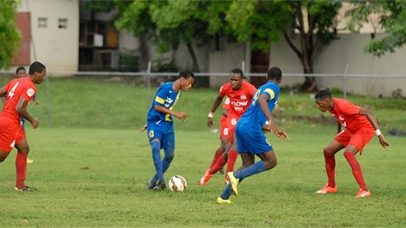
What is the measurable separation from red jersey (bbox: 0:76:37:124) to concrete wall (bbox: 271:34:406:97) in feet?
68.7

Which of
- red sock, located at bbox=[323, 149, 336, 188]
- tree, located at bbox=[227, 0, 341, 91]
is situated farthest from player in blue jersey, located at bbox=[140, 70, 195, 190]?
tree, located at bbox=[227, 0, 341, 91]

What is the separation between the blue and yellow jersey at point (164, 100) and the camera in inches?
520

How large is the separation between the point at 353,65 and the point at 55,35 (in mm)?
17379

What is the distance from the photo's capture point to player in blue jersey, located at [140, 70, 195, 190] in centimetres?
1314

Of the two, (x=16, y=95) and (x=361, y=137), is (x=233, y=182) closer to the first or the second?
(x=361, y=137)

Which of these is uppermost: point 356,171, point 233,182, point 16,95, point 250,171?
point 16,95

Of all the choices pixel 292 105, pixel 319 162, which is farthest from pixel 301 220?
pixel 292 105

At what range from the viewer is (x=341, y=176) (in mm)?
16219

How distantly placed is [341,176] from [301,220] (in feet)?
20.4

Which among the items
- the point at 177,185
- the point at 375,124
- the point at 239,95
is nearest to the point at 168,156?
the point at 177,185

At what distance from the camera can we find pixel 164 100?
1323cm

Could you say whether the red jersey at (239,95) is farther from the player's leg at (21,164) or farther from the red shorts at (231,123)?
the player's leg at (21,164)

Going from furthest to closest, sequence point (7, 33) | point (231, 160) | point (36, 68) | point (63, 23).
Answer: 1. point (63, 23)
2. point (7, 33)
3. point (231, 160)
4. point (36, 68)

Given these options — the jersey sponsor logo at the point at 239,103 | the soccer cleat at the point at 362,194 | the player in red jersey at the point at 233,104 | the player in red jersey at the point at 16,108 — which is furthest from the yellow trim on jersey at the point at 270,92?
the player in red jersey at the point at 16,108
